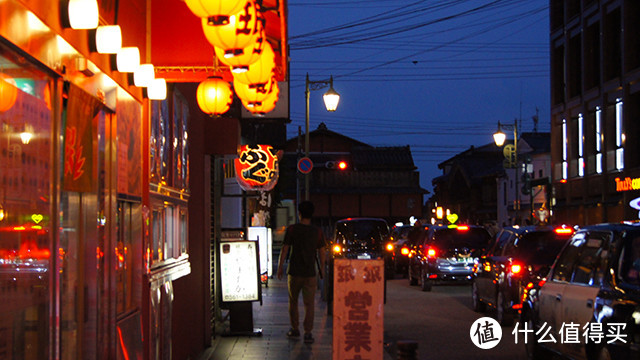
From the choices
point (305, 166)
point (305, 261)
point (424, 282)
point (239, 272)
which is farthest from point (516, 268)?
point (305, 166)

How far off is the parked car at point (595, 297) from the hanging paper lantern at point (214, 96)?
A: 4.71 metres

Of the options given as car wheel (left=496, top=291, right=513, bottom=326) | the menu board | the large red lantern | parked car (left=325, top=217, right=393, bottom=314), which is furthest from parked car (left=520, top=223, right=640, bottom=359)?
parked car (left=325, top=217, right=393, bottom=314)

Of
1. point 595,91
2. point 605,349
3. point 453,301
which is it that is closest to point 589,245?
point 605,349

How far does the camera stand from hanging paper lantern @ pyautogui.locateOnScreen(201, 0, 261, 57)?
7.16 metres

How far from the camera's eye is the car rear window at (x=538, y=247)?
13.9m

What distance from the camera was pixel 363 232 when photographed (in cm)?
2928

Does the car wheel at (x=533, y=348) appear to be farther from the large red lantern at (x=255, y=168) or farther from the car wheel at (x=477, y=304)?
the large red lantern at (x=255, y=168)

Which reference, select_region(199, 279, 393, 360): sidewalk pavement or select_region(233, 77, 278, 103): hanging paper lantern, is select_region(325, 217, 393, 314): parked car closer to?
select_region(199, 279, 393, 360): sidewalk pavement

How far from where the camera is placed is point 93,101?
6.00 meters

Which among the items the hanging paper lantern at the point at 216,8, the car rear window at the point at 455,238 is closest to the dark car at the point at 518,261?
the car rear window at the point at 455,238

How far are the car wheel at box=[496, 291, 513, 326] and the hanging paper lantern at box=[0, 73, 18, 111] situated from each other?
1138cm

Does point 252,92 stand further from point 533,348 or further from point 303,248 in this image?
point 533,348

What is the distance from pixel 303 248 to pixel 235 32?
5.72 m

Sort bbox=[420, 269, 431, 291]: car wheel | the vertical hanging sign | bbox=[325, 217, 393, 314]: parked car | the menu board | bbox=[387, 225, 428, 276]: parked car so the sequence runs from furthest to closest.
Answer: bbox=[387, 225, 428, 276]: parked car → bbox=[325, 217, 393, 314]: parked car → bbox=[420, 269, 431, 291]: car wheel → the menu board → the vertical hanging sign
